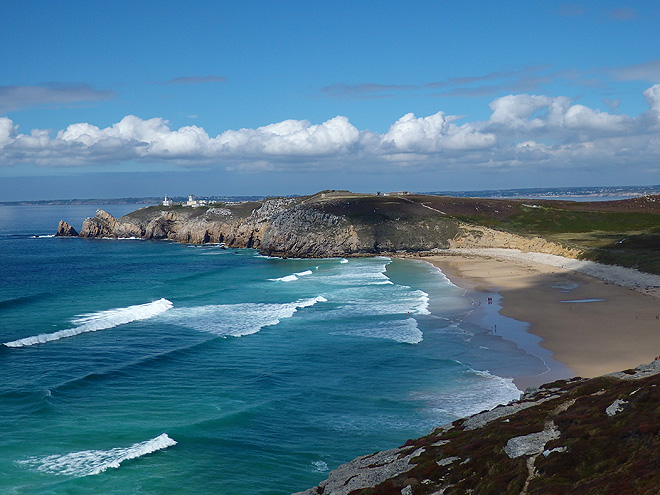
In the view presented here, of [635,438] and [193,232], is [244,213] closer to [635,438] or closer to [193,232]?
[193,232]

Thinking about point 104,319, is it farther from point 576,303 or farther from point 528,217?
point 528,217

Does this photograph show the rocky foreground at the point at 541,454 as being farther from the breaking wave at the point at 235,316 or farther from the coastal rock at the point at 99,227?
the coastal rock at the point at 99,227

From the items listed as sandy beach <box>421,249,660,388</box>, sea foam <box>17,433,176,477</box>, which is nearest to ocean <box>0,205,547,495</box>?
sea foam <box>17,433,176,477</box>

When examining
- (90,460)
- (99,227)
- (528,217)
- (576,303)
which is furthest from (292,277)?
(99,227)

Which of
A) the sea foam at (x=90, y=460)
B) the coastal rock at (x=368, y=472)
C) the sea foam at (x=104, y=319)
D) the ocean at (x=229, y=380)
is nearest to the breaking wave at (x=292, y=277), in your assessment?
the ocean at (x=229, y=380)

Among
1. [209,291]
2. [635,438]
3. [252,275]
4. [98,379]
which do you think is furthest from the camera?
[252,275]

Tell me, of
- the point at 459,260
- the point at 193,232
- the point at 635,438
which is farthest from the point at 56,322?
the point at 193,232
